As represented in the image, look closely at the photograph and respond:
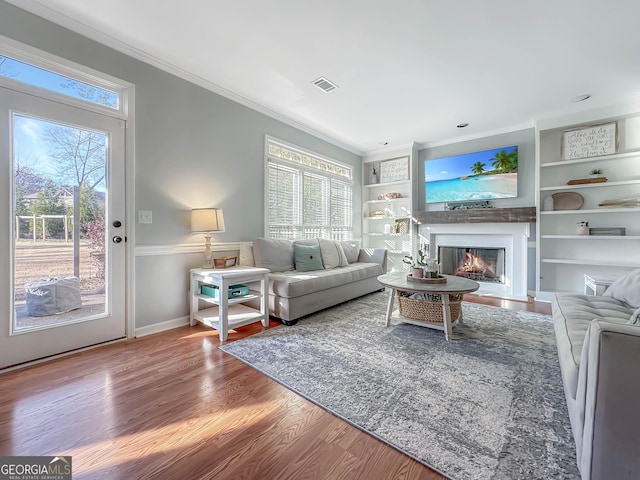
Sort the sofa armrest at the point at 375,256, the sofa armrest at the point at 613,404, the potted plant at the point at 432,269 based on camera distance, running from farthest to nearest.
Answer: the sofa armrest at the point at 375,256 < the potted plant at the point at 432,269 < the sofa armrest at the point at 613,404

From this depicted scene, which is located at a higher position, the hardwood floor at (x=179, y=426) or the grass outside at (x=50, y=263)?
the grass outside at (x=50, y=263)

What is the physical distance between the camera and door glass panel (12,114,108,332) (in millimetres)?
2002

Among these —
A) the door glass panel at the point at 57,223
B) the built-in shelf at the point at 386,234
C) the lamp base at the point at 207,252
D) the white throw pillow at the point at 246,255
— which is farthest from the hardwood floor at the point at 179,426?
the built-in shelf at the point at 386,234

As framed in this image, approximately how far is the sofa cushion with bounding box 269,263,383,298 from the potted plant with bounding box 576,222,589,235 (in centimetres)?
299

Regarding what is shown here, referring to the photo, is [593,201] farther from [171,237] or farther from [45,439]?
[45,439]

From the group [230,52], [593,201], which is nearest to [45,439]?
[230,52]

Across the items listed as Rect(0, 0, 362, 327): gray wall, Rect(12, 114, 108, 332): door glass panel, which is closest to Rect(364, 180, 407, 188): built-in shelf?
Rect(0, 0, 362, 327): gray wall

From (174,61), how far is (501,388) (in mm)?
3884

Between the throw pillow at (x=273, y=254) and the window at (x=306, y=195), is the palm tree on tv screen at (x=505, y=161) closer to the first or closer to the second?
the window at (x=306, y=195)

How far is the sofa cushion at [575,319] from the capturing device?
1.25 meters

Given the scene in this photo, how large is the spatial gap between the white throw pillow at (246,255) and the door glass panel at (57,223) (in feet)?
4.37

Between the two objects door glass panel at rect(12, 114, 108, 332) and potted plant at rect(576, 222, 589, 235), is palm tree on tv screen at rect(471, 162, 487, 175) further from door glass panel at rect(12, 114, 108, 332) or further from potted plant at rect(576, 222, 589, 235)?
door glass panel at rect(12, 114, 108, 332)

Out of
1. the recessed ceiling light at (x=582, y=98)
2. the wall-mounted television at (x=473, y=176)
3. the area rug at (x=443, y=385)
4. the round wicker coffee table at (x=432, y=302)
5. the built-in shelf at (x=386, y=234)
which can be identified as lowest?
the area rug at (x=443, y=385)

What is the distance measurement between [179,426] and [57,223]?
189 cm
